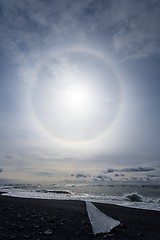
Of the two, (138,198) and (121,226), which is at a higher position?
(138,198)

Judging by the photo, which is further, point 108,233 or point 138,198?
point 138,198

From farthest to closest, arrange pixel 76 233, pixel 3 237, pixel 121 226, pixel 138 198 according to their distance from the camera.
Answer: pixel 138 198, pixel 121 226, pixel 76 233, pixel 3 237

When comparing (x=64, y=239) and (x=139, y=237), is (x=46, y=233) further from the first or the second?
(x=139, y=237)

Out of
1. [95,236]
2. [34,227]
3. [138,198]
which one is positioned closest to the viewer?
[95,236]

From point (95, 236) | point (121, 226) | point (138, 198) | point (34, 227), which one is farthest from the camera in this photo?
point (138, 198)

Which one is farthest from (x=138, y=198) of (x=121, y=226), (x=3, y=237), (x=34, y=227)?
(x=3, y=237)

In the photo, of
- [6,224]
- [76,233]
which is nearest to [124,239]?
[76,233]

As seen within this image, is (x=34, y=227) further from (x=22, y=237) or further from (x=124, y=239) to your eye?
(x=124, y=239)

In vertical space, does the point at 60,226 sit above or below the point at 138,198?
below

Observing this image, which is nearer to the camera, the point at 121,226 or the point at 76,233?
the point at 76,233
